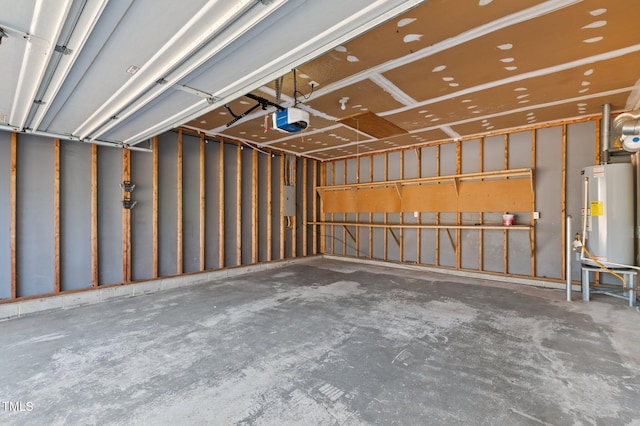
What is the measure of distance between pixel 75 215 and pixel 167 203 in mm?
1247

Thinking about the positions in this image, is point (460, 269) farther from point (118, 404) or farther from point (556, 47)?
point (118, 404)

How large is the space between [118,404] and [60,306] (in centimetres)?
296

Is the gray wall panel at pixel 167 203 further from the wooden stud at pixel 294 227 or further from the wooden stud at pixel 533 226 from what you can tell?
the wooden stud at pixel 533 226

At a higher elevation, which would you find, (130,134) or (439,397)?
(130,134)

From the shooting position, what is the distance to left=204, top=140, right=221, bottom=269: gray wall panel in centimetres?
550

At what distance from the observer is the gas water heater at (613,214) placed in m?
3.70

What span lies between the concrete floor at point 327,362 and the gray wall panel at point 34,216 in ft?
1.81

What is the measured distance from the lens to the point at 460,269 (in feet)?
18.7

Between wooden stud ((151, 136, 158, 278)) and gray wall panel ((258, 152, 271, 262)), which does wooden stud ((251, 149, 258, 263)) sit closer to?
gray wall panel ((258, 152, 271, 262))

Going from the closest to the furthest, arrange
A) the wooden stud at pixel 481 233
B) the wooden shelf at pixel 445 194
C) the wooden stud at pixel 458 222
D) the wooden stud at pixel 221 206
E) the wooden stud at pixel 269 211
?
1. the wooden shelf at pixel 445 194
2. the wooden stud at pixel 481 233
3. the wooden stud at pixel 221 206
4. the wooden stud at pixel 458 222
5. the wooden stud at pixel 269 211

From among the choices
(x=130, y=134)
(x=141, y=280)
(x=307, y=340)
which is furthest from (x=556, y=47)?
(x=141, y=280)

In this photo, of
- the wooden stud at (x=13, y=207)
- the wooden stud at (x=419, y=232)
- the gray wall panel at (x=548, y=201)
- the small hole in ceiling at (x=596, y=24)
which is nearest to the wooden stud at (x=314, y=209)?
the wooden stud at (x=419, y=232)

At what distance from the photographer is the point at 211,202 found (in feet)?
18.2

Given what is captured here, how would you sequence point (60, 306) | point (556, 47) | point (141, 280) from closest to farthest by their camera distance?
point (556, 47), point (60, 306), point (141, 280)
